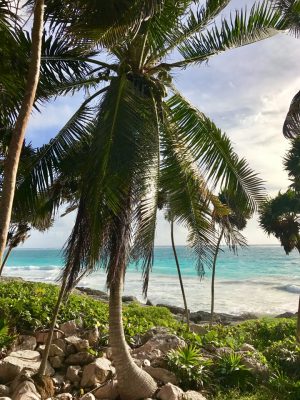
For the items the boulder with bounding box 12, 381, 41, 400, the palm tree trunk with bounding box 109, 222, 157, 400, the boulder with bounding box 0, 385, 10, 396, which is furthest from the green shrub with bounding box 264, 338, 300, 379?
the boulder with bounding box 0, 385, 10, 396

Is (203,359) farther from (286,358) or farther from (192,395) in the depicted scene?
(286,358)

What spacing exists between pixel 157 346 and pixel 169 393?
1959 millimetres

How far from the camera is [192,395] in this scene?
6562 millimetres

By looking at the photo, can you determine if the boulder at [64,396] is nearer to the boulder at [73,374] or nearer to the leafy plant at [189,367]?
the boulder at [73,374]

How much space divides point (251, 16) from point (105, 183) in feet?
13.7

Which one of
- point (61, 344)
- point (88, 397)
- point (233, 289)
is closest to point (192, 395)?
point (88, 397)

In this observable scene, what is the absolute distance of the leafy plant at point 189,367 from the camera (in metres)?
7.21

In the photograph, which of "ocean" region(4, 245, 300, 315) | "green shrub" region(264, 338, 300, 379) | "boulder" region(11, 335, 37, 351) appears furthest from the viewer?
"ocean" region(4, 245, 300, 315)

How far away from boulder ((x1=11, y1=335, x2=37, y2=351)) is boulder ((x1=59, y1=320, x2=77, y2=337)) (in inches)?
24.7

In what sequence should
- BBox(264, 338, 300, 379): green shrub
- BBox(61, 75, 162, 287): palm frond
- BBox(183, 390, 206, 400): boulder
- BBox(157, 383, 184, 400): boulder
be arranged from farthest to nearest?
BBox(264, 338, 300, 379): green shrub, BBox(183, 390, 206, 400): boulder, BBox(157, 383, 184, 400): boulder, BBox(61, 75, 162, 287): palm frond

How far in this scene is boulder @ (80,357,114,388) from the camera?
7071mm

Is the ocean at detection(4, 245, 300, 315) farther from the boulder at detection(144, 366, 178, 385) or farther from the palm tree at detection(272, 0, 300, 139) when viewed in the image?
the boulder at detection(144, 366, 178, 385)

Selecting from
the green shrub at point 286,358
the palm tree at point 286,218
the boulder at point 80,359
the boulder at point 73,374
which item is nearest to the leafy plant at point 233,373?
the green shrub at point 286,358

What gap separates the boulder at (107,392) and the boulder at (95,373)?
1.10 ft
